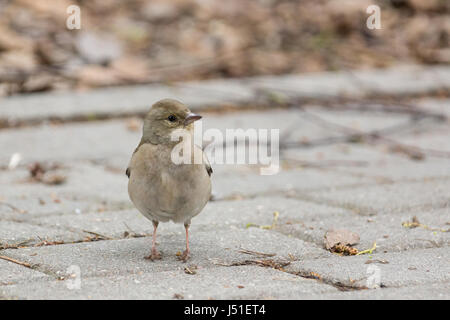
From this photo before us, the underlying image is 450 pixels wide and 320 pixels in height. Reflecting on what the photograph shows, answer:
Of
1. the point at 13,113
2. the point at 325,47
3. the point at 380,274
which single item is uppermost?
the point at 325,47

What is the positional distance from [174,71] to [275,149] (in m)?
1.62

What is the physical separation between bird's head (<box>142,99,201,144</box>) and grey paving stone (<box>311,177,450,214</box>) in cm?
104

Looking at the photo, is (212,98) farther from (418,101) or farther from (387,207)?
(387,207)

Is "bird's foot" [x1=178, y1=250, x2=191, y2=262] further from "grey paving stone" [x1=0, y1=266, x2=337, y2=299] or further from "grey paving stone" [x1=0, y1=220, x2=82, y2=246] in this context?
"grey paving stone" [x1=0, y1=220, x2=82, y2=246]

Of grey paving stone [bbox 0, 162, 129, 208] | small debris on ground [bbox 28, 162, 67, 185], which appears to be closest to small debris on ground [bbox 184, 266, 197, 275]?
grey paving stone [bbox 0, 162, 129, 208]

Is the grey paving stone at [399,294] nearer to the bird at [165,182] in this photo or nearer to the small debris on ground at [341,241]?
the small debris on ground at [341,241]

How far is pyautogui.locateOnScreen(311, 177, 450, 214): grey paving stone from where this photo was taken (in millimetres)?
3850

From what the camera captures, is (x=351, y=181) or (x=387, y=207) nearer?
(x=387, y=207)

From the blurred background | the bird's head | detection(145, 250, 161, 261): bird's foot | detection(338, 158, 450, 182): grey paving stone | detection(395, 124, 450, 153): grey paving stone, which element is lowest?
detection(145, 250, 161, 261): bird's foot

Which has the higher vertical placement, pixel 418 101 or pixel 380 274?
pixel 418 101

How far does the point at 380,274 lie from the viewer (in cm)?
280

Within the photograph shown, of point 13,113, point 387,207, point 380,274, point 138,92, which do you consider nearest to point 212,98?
point 138,92

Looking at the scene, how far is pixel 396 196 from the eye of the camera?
4.02 metres

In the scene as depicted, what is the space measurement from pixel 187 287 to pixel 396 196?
5.54 feet
